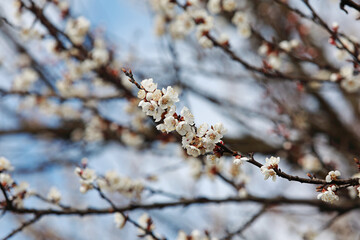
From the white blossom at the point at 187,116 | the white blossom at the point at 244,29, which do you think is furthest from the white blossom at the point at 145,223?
the white blossom at the point at 244,29

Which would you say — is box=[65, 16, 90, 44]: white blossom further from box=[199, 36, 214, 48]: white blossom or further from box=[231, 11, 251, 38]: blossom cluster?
box=[231, 11, 251, 38]: blossom cluster

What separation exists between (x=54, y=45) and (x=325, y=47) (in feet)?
14.9

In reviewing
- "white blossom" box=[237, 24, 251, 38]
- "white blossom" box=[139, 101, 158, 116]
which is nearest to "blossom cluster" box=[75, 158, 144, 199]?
"white blossom" box=[139, 101, 158, 116]

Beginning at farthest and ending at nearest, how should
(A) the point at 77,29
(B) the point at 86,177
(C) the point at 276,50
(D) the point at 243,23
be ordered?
(A) the point at 77,29 < (D) the point at 243,23 < (C) the point at 276,50 < (B) the point at 86,177

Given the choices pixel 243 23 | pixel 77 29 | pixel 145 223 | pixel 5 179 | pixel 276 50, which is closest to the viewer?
pixel 5 179

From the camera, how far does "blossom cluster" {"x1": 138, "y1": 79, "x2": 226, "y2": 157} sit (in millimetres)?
1559

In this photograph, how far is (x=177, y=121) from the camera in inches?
61.3

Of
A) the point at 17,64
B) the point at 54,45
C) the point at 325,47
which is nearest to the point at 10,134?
the point at 17,64

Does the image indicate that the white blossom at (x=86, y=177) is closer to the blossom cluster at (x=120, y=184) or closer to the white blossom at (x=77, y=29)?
the blossom cluster at (x=120, y=184)

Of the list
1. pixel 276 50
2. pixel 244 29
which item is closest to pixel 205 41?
pixel 244 29

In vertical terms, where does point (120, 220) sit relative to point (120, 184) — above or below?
below

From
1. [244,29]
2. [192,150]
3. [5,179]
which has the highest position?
[244,29]

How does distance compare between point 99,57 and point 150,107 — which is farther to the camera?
point 99,57

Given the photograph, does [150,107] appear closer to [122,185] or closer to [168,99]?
[168,99]
